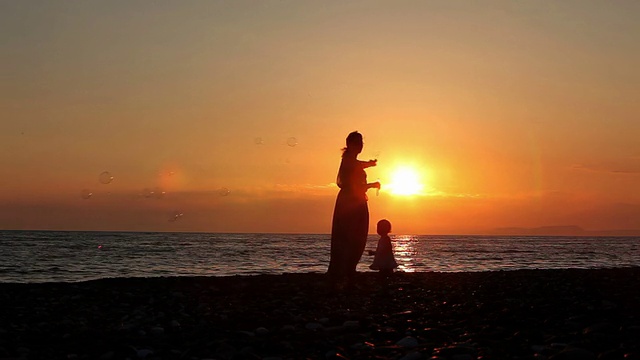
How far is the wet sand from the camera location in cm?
699

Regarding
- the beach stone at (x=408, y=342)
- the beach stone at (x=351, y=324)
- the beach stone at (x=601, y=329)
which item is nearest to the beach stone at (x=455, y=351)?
the beach stone at (x=408, y=342)

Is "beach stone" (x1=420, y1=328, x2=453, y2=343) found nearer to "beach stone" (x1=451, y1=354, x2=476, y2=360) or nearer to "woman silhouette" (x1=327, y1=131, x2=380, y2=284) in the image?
"beach stone" (x1=451, y1=354, x2=476, y2=360)

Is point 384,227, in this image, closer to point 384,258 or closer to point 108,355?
point 384,258

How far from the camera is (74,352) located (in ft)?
23.4

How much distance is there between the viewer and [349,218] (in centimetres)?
1461

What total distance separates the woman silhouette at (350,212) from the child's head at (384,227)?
9.28 ft

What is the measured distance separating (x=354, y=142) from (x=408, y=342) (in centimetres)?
760

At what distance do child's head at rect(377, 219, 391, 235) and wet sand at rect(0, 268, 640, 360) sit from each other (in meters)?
3.87

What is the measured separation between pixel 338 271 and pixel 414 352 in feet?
26.5

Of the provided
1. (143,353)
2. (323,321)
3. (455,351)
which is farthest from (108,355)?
(455,351)

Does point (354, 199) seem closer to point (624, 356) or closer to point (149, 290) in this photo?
point (149, 290)

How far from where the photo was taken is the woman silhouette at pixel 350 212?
14414mm

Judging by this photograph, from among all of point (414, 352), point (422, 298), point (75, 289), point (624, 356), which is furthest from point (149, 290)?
→ point (624, 356)

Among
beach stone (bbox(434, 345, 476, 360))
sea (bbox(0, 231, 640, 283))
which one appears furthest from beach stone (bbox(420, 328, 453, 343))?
sea (bbox(0, 231, 640, 283))
